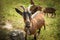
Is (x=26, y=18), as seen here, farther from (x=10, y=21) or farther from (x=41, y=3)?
(x=41, y=3)

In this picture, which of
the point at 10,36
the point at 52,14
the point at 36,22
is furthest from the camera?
the point at 52,14

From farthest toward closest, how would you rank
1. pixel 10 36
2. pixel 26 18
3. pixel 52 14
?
1. pixel 52 14
2. pixel 26 18
3. pixel 10 36

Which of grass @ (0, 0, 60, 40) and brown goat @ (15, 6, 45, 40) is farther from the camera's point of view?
grass @ (0, 0, 60, 40)

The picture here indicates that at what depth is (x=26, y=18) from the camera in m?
6.72

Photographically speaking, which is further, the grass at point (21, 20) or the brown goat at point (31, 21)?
the grass at point (21, 20)

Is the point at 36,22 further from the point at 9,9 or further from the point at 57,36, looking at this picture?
the point at 9,9

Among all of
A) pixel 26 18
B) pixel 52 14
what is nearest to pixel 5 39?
pixel 26 18

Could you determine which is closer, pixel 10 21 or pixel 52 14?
pixel 10 21

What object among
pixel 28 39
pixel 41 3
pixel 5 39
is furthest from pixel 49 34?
pixel 41 3

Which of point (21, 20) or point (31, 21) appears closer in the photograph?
point (31, 21)

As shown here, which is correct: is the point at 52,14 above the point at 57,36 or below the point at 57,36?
above

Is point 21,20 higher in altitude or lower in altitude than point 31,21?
lower

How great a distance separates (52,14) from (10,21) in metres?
2.91

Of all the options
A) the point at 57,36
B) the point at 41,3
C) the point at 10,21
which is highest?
the point at 41,3
